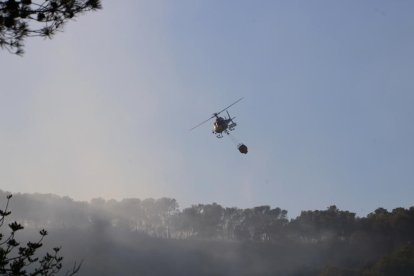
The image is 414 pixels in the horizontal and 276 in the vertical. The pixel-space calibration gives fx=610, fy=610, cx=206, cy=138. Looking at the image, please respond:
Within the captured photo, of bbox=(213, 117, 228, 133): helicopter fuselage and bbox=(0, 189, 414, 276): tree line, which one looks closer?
bbox=(213, 117, 228, 133): helicopter fuselage

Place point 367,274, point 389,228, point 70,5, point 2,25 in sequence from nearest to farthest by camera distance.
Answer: point 2,25, point 70,5, point 367,274, point 389,228

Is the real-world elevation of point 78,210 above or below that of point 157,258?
above

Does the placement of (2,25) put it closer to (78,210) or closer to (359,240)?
(359,240)

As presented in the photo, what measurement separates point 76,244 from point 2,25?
111599 millimetres

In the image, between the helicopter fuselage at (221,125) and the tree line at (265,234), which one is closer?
the helicopter fuselage at (221,125)

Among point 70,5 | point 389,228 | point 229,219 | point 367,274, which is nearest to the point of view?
point 70,5

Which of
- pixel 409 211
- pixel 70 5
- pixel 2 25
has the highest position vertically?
pixel 409 211

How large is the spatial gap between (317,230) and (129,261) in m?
37.8

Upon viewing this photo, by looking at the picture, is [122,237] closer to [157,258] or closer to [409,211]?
[157,258]

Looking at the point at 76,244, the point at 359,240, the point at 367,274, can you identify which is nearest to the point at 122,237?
the point at 76,244

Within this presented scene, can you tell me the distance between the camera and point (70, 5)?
12.6m

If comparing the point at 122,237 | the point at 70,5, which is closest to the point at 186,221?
the point at 122,237

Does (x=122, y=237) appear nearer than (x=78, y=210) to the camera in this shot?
Yes

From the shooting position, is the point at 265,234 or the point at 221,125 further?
the point at 265,234
